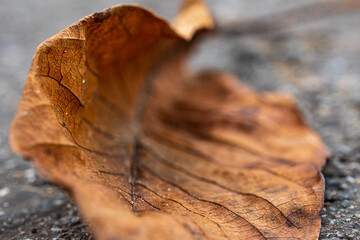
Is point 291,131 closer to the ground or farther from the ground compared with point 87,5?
closer to the ground

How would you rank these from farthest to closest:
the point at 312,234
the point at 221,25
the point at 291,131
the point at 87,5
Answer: the point at 87,5 < the point at 221,25 < the point at 291,131 < the point at 312,234

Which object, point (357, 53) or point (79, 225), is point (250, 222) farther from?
point (357, 53)

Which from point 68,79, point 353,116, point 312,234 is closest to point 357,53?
point 353,116

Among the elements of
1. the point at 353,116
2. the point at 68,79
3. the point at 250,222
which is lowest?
the point at 353,116

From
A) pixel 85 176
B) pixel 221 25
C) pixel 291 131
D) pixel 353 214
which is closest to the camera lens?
pixel 85 176

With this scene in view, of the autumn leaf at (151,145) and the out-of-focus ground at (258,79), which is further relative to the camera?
the out-of-focus ground at (258,79)
